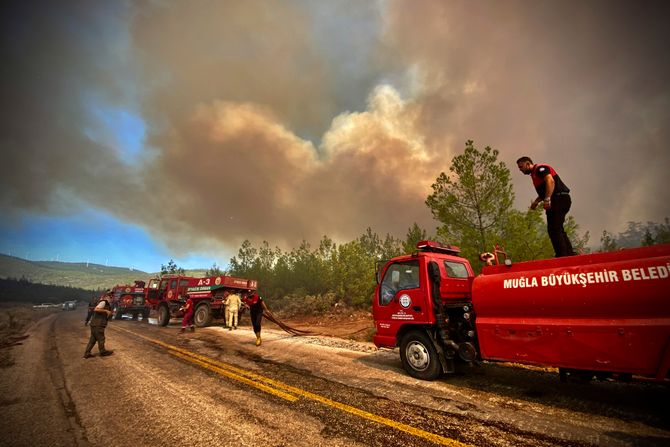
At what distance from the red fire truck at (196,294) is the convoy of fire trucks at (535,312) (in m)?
13.3

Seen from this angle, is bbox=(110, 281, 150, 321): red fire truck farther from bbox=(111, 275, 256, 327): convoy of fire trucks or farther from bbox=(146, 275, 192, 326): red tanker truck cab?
bbox=(146, 275, 192, 326): red tanker truck cab

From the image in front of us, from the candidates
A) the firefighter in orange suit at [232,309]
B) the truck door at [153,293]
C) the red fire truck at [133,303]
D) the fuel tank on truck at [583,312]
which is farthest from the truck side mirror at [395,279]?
the red fire truck at [133,303]

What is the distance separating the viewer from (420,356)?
6.18 metres

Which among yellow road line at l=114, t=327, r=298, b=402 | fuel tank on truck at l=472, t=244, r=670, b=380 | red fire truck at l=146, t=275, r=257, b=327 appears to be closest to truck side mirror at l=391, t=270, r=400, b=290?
fuel tank on truck at l=472, t=244, r=670, b=380

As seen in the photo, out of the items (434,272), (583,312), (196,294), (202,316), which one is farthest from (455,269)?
(196,294)

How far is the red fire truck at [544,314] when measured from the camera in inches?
147

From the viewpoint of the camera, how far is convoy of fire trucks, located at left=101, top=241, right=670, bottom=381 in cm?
375

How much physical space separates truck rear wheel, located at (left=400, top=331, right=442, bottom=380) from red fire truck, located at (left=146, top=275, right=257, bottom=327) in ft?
43.3

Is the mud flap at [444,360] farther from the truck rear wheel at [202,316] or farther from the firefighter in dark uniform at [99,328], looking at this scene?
the truck rear wheel at [202,316]

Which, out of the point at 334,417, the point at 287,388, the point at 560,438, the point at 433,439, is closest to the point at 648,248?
the point at 560,438

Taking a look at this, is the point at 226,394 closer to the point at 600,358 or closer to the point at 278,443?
the point at 278,443

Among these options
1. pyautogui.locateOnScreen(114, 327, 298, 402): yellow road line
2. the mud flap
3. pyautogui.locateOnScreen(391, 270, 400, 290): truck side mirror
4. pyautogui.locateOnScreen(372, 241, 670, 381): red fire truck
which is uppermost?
pyautogui.locateOnScreen(391, 270, 400, 290): truck side mirror

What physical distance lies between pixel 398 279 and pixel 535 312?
273 cm

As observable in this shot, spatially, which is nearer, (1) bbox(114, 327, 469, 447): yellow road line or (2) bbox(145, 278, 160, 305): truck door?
(1) bbox(114, 327, 469, 447): yellow road line
